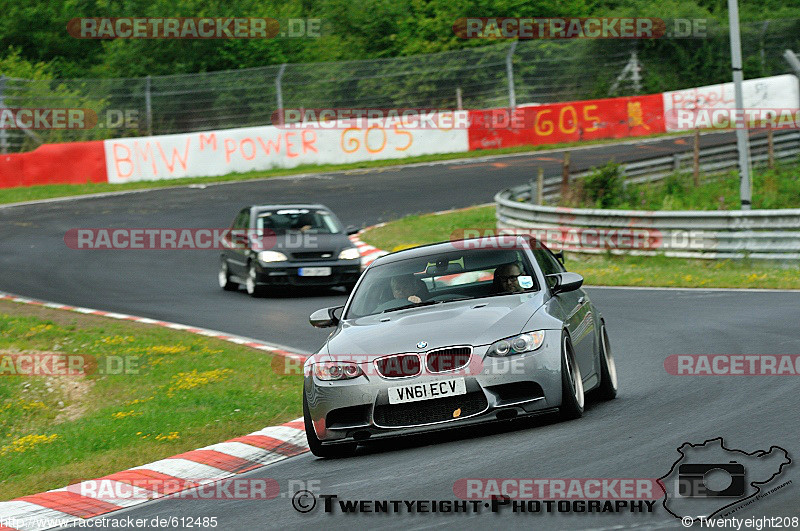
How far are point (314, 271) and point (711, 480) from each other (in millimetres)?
14721

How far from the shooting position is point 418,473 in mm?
7172

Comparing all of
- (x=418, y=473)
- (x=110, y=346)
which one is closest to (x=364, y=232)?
(x=110, y=346)

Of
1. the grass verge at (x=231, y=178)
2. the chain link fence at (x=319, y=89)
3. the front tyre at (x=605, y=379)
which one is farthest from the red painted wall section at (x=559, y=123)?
the front tyre at (x=605, y=379)

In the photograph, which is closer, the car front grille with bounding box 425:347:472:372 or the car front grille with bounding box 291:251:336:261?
the car front grille with bounding box 425:347:472:372

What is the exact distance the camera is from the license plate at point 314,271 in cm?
2052

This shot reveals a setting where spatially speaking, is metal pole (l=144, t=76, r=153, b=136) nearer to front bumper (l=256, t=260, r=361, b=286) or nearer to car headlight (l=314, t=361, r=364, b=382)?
front bumper (l=256, t=260, r=361, b=286)

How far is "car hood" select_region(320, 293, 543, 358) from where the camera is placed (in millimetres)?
8094

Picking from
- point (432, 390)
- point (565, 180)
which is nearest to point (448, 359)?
point (432, 390)

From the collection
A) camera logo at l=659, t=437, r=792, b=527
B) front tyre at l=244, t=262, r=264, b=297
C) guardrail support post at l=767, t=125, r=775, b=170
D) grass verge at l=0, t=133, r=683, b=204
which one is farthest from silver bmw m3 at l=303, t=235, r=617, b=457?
grass verge at l=0, t=133, r=683, b=204

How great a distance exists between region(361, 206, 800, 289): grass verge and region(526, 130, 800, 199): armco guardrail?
332 cm

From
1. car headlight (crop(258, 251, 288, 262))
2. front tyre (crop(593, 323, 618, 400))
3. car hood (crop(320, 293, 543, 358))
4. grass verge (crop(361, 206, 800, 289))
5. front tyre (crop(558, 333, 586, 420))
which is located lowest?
grass verge (crop(361, 206, 800, 289))

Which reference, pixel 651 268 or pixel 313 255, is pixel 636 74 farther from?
pixel 313 255

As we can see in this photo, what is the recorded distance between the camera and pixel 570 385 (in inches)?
324

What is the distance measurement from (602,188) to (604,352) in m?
18.5
